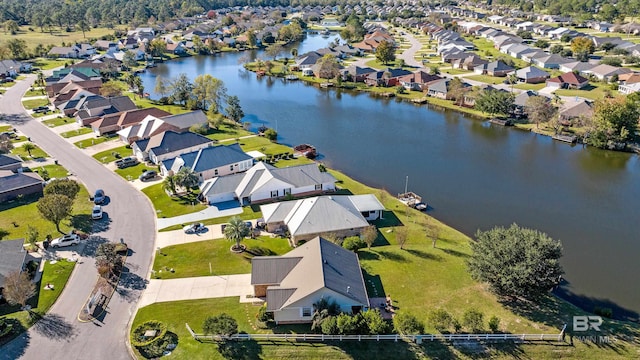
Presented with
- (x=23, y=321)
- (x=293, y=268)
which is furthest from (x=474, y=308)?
(x=23, y=321)

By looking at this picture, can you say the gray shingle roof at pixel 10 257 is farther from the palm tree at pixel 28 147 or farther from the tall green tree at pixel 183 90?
the tall green tree at pixel 183 90

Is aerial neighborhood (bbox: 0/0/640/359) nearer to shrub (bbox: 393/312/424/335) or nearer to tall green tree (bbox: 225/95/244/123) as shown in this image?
shrub (bbox: 393/312/424/335)

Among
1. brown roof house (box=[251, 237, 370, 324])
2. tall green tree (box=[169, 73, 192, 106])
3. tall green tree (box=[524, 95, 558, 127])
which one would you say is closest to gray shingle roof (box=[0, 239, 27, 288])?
brown roof house (box=[251, 237, 370, 324])

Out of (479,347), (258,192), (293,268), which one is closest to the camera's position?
(479,347)

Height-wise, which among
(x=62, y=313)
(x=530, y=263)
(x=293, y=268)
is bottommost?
(x=62, y=313)

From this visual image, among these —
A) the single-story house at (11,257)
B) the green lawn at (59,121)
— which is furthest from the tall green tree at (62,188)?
the green lawn at (59,121)

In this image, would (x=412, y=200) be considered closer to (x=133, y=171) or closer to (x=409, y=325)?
(x=409, y=325)

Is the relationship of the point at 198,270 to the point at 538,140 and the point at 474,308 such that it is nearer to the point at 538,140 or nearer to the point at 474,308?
the point at 474,308
